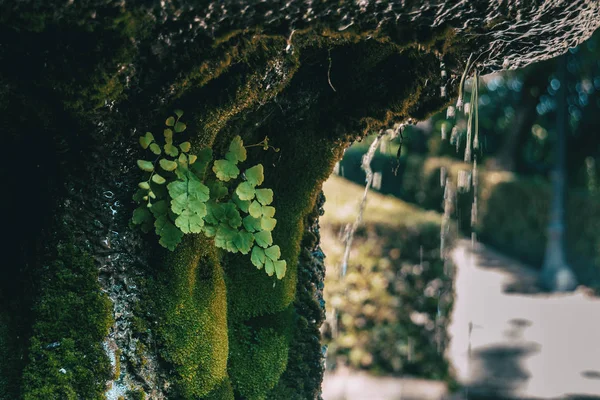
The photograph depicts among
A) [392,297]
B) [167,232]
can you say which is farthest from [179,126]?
[392,297]

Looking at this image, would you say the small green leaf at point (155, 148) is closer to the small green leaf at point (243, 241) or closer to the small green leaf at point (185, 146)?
the small green leaf at point (185, 146)

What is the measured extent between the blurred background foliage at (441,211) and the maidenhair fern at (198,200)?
2.76ft

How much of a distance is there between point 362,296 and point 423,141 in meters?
15.9

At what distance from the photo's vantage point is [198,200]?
2.27 m

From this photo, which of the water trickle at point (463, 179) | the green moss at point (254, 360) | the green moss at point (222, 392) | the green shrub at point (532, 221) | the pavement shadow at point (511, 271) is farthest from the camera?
the green shrub at point (532, 221)

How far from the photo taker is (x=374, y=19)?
2084 mm

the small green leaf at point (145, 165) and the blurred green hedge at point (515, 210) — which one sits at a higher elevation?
the blurred green hedge at point (515, 210)

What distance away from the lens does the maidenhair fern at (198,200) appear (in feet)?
7.38

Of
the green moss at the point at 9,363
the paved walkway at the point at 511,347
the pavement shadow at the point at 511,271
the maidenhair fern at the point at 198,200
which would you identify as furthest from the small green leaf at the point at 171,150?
the pavement shadow at the point at 511,271

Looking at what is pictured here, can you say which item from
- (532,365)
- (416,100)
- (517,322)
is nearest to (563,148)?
(517,322)

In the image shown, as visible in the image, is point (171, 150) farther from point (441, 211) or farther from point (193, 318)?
point (441, 211)

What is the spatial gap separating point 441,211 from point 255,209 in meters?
16.9

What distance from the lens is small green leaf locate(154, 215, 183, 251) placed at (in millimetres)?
2303

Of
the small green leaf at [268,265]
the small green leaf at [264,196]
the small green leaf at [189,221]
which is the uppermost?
the small green leaf at [264,196]
